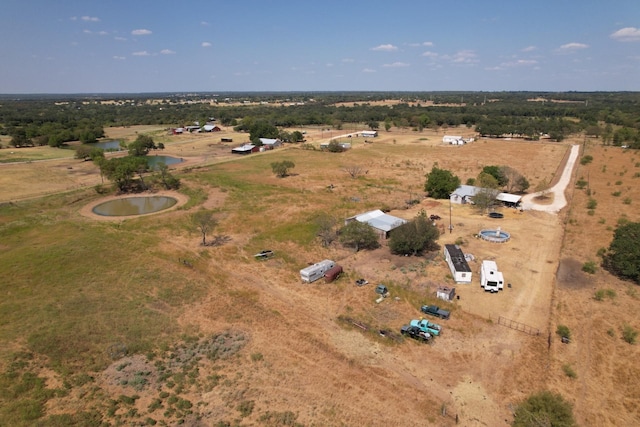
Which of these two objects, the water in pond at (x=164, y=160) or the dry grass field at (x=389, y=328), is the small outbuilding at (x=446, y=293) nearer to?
the dry grass field at (x=389, y=328)

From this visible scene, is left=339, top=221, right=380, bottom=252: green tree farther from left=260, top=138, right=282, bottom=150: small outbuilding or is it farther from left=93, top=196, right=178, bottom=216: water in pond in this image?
left=260, top=138, right=282, bottom=150: small outbuilding

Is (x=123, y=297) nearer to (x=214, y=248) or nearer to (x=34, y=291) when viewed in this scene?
(x=34, y=291)

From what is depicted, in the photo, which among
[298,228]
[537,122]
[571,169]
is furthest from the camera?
[537,122]

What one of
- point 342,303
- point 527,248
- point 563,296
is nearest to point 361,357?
point 342,303

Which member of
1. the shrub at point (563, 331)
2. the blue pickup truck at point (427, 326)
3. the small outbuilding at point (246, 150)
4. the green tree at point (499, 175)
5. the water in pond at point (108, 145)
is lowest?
the shrub at point (563, 331)

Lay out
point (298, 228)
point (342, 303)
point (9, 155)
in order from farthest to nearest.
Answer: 1. point (9, 155)
2. point (298, 228)
3. point (342, 303)

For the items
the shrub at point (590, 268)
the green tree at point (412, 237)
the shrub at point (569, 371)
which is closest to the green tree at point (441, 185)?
the green tree at point (412, 237)
